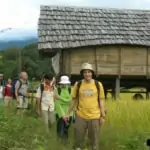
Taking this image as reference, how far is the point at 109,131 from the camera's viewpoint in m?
10.5

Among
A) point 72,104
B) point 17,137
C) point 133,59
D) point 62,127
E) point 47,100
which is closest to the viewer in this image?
point 17,137

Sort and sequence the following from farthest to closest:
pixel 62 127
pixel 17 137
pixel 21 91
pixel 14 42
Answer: pixel 14 42 < pixel 21 91 < pixel 62 127 < pixel 17 137

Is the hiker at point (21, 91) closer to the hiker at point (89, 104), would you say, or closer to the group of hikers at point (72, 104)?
the group of hikers at point (72, 104)

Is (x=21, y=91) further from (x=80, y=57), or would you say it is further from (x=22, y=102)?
(x=80, y=57)

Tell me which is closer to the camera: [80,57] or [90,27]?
[80,57]

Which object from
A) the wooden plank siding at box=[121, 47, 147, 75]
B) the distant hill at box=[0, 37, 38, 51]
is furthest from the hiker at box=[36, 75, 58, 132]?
the wooden plank siding at box=[121, 47, 147, 75]

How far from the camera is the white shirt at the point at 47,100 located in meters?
Result: 10.4

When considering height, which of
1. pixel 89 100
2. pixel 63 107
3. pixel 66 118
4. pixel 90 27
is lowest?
pixel 66 118

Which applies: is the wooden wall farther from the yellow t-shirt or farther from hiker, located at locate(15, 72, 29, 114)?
the yellow t-shirt

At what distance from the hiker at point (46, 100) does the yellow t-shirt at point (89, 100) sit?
214cm

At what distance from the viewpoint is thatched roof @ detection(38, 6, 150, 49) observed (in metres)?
19.5

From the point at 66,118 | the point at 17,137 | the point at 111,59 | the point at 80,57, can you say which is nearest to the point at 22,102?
the point at 66,118

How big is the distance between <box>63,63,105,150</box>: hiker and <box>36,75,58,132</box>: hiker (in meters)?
1.93

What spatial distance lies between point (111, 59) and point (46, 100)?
9.85 m
